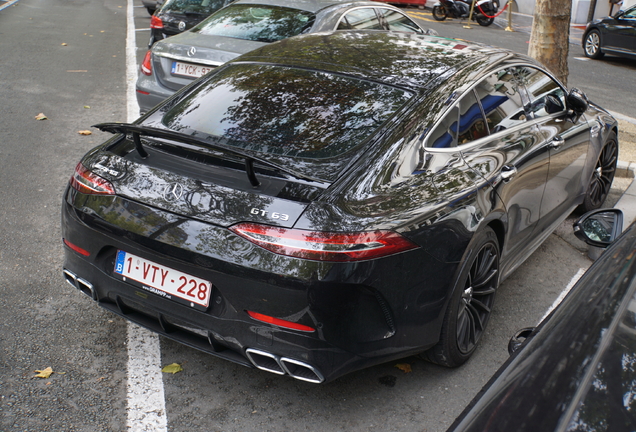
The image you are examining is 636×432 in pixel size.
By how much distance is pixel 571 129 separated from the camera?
14.6 ft

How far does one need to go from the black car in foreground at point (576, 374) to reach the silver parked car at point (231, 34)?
5263mm

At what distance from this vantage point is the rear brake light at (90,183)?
3028mm

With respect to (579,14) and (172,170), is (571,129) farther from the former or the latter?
(579,14)

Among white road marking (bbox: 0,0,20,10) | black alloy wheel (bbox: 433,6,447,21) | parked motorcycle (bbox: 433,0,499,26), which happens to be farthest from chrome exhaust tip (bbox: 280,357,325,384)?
black alloy wheel (bbox: 433,6,447,21)

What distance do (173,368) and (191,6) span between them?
7965mm

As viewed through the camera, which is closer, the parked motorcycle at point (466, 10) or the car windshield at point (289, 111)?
the car windshield at point (289, 111)

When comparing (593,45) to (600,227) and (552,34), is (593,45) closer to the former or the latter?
(552,34)

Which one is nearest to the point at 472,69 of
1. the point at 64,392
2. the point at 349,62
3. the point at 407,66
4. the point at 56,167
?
the point at 407,66

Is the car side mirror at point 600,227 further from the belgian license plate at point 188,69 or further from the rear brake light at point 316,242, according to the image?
the belgian license plate at point 188,69

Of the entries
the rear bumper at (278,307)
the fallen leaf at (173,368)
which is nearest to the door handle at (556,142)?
the rear bumper at (278,307)

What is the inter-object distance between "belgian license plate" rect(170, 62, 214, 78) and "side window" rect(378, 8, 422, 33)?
2908 mm

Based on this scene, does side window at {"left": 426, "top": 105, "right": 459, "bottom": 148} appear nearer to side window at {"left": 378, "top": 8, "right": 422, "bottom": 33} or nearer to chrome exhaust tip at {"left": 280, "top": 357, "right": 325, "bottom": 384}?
chrome exhaust tip at {"left": 280, "top": 357, "right": 325, "bottom": 384}

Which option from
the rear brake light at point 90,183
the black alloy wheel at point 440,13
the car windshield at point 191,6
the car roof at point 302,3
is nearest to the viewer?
the rear brake light at point 90,183

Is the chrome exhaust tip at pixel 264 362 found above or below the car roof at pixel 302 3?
below
